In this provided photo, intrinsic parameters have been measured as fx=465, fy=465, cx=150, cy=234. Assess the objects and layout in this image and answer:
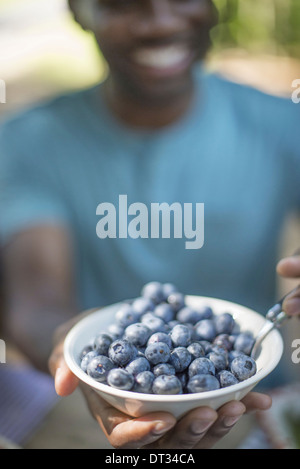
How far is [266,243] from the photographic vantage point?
97 centimetres

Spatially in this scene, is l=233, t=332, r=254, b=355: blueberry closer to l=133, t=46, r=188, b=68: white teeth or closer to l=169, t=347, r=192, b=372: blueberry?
l=169, t=347, r=192, b=372: blueberry

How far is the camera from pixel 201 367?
388mm

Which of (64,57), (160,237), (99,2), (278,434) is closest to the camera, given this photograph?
(278,434)

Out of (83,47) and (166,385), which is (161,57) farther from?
(166,385)

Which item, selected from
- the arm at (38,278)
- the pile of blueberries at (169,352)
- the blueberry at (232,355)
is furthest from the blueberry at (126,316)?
the arm at (38,278)

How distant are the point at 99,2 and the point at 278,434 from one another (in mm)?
711

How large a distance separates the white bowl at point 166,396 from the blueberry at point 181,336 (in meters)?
0.06

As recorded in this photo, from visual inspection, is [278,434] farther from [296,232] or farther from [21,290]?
[296,232]

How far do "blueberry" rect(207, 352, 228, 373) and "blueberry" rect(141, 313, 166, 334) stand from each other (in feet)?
0.17

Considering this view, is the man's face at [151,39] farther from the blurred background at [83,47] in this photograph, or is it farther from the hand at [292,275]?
the hand at [292,275]

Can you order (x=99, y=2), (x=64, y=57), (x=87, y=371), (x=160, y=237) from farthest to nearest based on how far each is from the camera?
(x=64, y=57) < (x=160, y=237) < (x=99, y=2) < (x=87, y=371)

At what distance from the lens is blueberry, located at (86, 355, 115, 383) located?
15.3 inches

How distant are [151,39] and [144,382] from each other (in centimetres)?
65

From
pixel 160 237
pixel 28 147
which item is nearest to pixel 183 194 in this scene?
pixel 160 237
